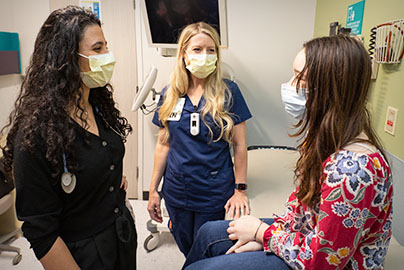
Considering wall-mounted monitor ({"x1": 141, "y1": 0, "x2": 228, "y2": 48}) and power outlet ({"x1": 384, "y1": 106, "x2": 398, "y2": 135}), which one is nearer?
power outlet ({"x1": 384, "y1": 106, "x2": 398, "y2": 135})

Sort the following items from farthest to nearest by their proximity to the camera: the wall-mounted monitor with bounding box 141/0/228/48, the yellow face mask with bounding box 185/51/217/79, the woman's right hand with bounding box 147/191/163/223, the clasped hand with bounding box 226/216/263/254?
the wall-mounted monitor with bounding box 141/0/228/48 < the woman's right hand with bounding box 147/191/163/223 < the yellow face mask with bounding box 185/51/217/79 < the clasped hand with bounding box 226/216/263/254

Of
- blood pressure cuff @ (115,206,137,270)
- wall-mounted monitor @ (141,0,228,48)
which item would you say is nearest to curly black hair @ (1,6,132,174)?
blood pressure cuff @ (115,206,137,270)

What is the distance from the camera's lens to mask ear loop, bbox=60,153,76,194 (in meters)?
0.92

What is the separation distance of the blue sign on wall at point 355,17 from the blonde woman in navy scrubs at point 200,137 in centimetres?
73

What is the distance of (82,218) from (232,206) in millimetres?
683

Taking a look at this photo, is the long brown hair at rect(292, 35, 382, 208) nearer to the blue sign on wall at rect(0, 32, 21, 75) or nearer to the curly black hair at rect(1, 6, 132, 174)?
the curly black hair at rect(1, 6, 132, 174)

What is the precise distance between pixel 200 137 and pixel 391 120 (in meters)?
0.83

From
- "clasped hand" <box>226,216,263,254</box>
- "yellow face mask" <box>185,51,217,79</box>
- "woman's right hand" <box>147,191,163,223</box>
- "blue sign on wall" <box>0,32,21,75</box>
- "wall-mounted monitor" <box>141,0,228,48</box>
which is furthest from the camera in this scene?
"blue sign on wall" <box>0,32,21,75</box>

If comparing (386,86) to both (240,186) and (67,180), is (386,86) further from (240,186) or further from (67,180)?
(67,180)

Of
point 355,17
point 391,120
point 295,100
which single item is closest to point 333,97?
point 295,100

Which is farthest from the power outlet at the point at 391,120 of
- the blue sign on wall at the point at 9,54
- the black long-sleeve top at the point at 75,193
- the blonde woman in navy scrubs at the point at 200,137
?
the blue sign on wall at the point at 9,54

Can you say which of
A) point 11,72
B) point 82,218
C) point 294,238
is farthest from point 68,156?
point 11,72

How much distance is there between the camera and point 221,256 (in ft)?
3.20

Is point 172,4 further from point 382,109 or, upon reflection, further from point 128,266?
point 128,266
